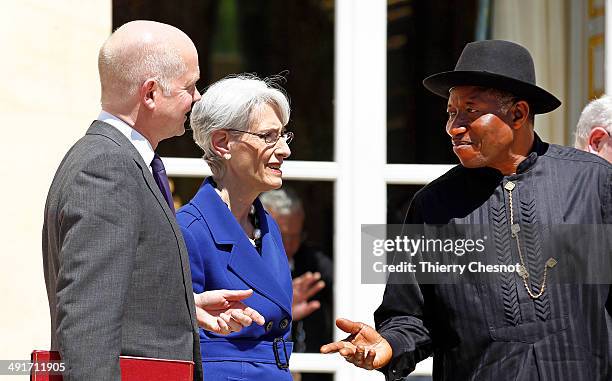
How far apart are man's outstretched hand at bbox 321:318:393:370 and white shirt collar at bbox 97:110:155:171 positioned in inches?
30.3

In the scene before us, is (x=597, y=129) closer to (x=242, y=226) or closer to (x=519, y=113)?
(x=519, y=113)

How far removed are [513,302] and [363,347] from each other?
0.47 m

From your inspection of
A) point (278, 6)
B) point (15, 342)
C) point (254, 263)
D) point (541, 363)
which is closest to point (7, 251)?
point (15, 342)

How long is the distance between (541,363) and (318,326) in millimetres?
2277

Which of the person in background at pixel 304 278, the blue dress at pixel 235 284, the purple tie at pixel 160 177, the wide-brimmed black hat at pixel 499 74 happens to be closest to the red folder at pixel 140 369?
the purple tie at pixel 160 177

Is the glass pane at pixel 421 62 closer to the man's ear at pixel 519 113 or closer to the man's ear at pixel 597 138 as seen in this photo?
the man's ear at pixel 597 138

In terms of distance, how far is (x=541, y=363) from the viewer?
3453 millimetres

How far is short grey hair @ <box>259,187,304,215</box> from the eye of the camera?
20.2 ft

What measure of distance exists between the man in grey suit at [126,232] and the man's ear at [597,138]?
6.03 ft

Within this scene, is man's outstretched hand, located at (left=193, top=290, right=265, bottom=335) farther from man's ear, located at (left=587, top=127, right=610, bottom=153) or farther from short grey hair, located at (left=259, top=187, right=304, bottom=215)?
short grey hair, located at (left=259, top=187, right=304, bottom=215)

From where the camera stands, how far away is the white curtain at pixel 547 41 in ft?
17.2

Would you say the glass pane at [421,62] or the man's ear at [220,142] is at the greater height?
the glass pane at [421,62]

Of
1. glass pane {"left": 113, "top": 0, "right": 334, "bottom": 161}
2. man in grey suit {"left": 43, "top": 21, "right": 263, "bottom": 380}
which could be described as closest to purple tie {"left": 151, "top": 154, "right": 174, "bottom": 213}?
man in grey suit {"left": 43, "top": 21, "right": 263, "bottom": 380}

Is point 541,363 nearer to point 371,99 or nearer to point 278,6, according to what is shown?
point 371,99
